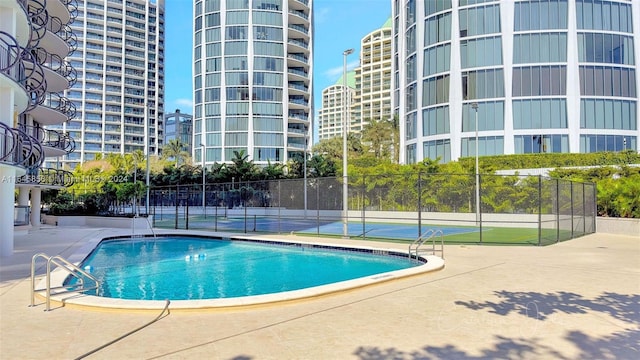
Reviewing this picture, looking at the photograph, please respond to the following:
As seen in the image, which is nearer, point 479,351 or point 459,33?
point 479,351

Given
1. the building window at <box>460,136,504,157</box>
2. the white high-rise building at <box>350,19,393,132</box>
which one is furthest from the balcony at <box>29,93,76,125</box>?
the white high-rise building at <box>350,19,393,132</box>

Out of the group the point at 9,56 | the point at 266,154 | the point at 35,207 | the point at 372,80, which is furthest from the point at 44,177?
the point at 372,80

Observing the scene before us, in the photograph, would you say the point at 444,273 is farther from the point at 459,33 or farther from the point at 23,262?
the point at 459,33

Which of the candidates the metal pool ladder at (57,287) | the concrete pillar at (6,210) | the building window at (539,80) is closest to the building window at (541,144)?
the building window at (539,80)

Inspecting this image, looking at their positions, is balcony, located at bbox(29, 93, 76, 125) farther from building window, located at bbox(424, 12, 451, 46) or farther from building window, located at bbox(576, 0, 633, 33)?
building window, located at bbox(576, 0, 633, 33)

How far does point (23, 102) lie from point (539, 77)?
145 feet

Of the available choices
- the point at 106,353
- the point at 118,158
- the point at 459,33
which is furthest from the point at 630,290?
the point at 118,158

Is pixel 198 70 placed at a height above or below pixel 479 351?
above

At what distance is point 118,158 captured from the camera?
78.4 m

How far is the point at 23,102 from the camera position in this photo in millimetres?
17531

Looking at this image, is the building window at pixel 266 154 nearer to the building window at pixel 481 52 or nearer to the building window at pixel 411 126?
the building window at pixel 411 126

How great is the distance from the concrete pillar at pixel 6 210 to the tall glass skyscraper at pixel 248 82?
6409 cm

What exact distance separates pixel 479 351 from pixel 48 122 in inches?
1321

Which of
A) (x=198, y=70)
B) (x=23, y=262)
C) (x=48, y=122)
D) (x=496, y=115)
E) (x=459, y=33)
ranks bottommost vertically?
(x=23, y=262)
